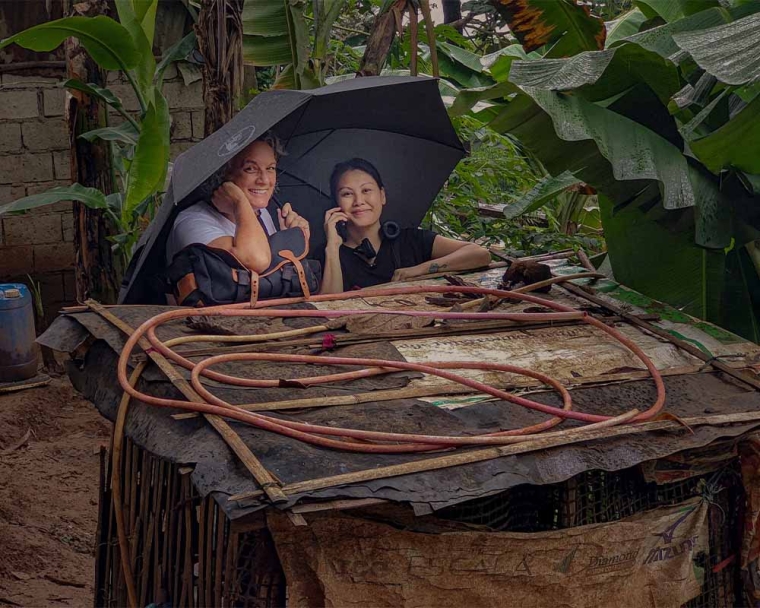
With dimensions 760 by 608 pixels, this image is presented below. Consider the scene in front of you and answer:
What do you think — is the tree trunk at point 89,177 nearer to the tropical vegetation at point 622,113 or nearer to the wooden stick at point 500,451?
the tropical vegetation at point 622,113

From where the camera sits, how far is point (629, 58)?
379 cm

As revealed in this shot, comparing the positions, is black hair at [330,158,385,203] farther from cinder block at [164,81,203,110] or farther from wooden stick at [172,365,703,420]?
cinder block at [164,81,203,110]

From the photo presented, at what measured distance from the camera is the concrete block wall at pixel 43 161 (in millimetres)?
6559

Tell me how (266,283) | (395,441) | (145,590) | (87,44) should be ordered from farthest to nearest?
(87,44)
(266,283)
(145,590)
(395,441)

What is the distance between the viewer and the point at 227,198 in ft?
13.9

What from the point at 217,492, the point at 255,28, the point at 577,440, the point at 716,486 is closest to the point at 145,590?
the point at 217,492

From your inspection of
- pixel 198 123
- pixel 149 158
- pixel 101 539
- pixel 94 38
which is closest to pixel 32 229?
pixel 198 123

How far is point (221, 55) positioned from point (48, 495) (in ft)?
8.80

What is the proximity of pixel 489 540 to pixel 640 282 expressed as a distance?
6.94 feet

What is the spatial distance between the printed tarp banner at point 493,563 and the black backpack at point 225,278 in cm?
173

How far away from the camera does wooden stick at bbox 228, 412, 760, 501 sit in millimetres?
2354

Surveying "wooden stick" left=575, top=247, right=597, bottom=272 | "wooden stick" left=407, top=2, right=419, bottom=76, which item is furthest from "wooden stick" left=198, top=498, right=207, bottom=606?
"wooden stick" left=407, top=2, right=419, bottom=76

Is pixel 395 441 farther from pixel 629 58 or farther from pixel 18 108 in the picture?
pixel 18 108

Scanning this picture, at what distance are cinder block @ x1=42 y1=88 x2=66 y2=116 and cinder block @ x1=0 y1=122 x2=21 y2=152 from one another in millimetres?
230
